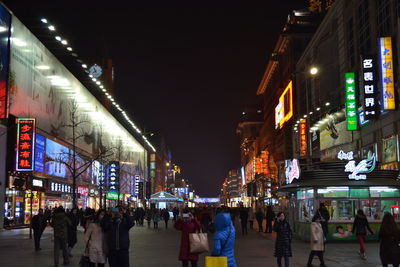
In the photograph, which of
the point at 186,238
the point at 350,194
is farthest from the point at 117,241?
the point at 350,194

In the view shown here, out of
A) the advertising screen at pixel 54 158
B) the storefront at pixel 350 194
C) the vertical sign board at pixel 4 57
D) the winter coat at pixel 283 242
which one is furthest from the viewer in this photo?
the advertising screen at pixel 54 158

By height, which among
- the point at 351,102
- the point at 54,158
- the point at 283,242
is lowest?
the point at 283,242

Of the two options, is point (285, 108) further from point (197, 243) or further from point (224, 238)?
point (224, 238)

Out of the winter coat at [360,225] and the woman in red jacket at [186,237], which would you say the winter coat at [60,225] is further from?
the winter coat at [360,225]

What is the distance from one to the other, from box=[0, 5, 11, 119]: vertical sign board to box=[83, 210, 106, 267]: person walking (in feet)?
89.5

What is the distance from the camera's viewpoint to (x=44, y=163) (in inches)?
1901

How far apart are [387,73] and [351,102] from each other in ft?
27.7

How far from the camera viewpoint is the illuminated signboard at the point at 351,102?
41.3m

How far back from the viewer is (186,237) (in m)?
12.3

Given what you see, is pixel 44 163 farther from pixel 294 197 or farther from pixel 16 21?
pixel 294 197

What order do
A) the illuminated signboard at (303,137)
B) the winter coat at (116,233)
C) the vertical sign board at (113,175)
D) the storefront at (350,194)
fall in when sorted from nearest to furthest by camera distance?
the winter coat at (116,233) < the storefront at (350,194) < the illuminated signboard at (303,137) < the vertical sign board at (113,175)

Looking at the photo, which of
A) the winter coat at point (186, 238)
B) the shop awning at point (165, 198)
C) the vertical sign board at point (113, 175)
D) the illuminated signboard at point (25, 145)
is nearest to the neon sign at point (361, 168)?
the winter coat at point (186, 238)

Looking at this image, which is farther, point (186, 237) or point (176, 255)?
point (176, 255)

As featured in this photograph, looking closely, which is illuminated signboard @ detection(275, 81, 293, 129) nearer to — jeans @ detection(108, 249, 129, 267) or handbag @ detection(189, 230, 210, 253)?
handbag @ detection(189, 230, 210, 253)
